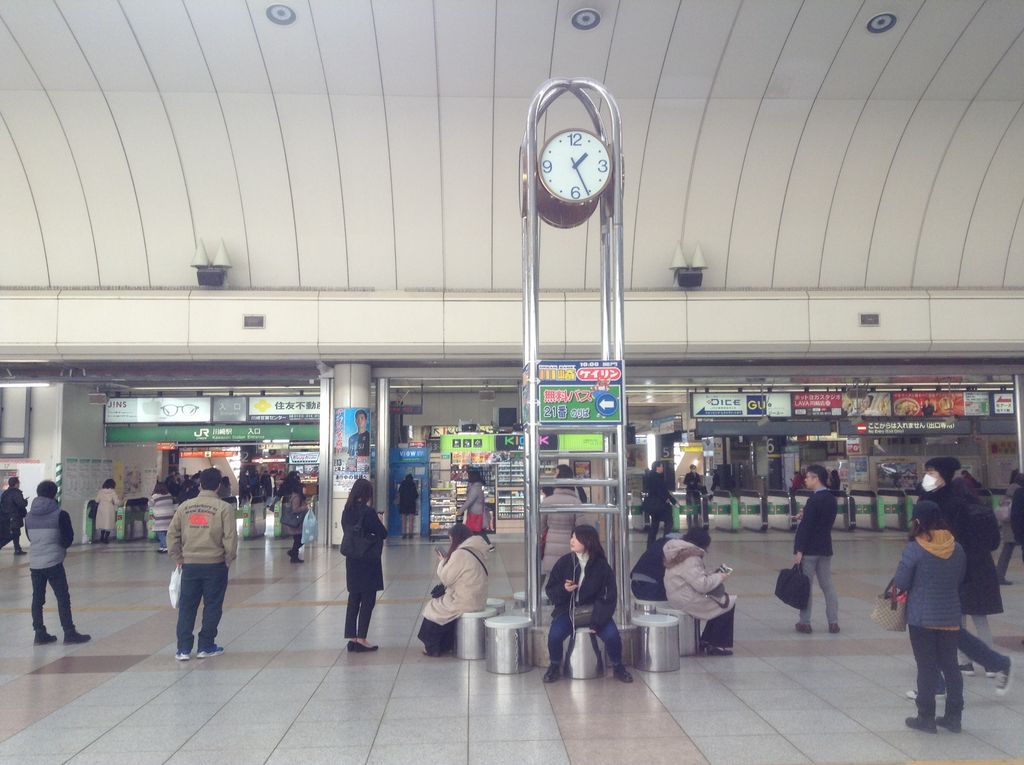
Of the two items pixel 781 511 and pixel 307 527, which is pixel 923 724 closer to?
pixel 307 527

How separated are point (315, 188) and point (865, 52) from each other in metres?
9.00

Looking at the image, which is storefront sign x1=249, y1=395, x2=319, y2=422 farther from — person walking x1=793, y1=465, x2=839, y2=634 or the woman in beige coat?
person walking x1=793, y1=465, x2=839, y2=634

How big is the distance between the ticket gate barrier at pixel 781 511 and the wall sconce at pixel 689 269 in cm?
641

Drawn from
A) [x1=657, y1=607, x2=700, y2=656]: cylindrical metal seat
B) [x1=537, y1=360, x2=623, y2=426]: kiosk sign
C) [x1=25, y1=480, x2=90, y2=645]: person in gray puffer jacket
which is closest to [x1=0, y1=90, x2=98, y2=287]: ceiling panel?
[x1=25, y1=480, x2=90, y2=645]: person in gray puffer jacket

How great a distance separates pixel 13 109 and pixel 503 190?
7.92 metres

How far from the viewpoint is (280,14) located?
12516mm

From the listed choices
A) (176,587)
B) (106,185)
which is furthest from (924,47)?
(106,185)

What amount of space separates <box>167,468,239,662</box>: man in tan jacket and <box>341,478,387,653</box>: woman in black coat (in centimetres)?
98

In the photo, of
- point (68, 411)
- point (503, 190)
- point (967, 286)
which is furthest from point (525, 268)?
point (68, 411)

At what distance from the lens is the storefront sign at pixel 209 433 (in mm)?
18312

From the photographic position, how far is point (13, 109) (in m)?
14.0

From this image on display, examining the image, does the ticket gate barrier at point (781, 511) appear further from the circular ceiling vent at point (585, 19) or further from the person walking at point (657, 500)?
the circular ceiling vent at point (585, 19)

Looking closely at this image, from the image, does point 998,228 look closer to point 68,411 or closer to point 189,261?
point 189,261

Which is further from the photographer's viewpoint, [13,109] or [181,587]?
[13,109]
